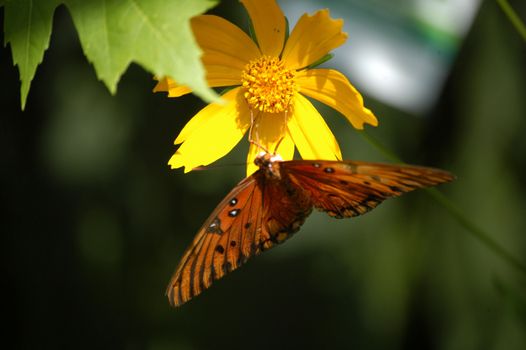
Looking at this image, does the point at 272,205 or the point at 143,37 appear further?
the point at 272,205

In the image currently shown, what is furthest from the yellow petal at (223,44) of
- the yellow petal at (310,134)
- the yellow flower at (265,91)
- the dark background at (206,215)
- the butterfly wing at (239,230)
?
the dark background at (206,215)

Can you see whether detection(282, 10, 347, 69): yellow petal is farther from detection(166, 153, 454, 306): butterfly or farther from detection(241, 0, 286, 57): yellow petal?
detection(166, 153, 454, 306): butterfly

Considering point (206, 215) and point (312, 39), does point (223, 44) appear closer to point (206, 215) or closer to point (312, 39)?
point (312, 39)

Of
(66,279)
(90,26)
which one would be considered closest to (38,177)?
(66,279)

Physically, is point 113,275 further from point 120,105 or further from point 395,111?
point 395,111

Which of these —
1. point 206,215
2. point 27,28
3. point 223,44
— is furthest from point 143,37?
point 206,215
